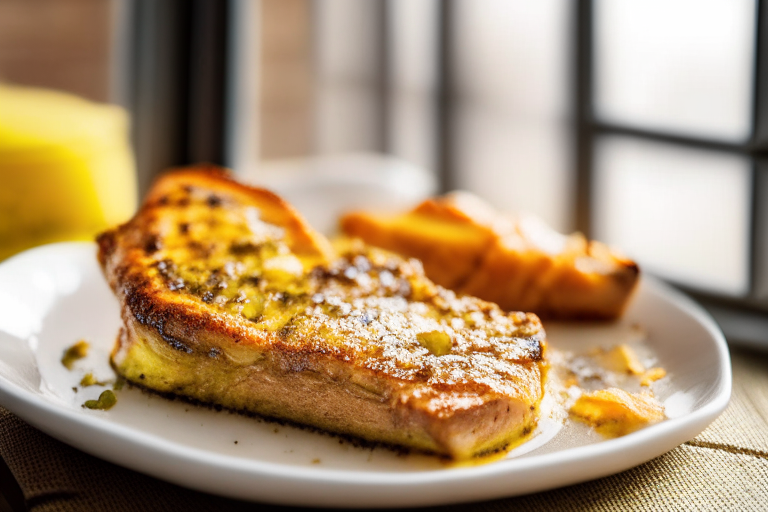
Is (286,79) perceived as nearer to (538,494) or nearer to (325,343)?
(325,343)

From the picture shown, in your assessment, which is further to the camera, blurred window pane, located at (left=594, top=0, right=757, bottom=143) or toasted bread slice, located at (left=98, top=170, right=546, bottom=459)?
blurred window pane, located at (left=594, top=0, right=757, bottom=143)

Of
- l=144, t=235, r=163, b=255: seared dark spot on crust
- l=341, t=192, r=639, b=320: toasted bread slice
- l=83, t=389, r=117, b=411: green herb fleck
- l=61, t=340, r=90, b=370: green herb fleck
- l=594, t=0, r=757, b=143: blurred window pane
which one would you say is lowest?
l=83, t=389, r=117, b=411: green herb fleck

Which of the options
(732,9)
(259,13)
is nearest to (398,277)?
(732,9)

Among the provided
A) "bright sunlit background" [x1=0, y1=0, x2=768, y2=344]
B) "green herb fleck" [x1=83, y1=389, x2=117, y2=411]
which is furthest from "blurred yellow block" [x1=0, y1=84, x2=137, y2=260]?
"green herb fleck" [x1=83, y1=389, x2=117, y2=411]

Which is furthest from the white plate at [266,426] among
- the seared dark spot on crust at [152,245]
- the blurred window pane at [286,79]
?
the blurred window pane at [286,79]

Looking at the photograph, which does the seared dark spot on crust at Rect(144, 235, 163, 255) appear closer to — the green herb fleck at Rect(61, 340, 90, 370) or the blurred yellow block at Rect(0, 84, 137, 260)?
the green herb fleck at Rect(61, 340, 90, 370)

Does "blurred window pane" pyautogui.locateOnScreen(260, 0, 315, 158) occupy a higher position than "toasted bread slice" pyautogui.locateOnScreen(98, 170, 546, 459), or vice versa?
"blurred window pane" pyautogui.locateOnScreen(260, 0, 315, 158)

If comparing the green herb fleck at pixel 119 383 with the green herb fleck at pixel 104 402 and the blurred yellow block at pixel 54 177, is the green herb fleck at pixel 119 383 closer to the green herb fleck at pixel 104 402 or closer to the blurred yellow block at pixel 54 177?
the green herb fleck at pixel 104 402

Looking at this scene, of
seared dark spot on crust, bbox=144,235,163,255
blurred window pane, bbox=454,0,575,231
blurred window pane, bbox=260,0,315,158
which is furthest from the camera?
blurred window pane, bbox=260,0,315,158
